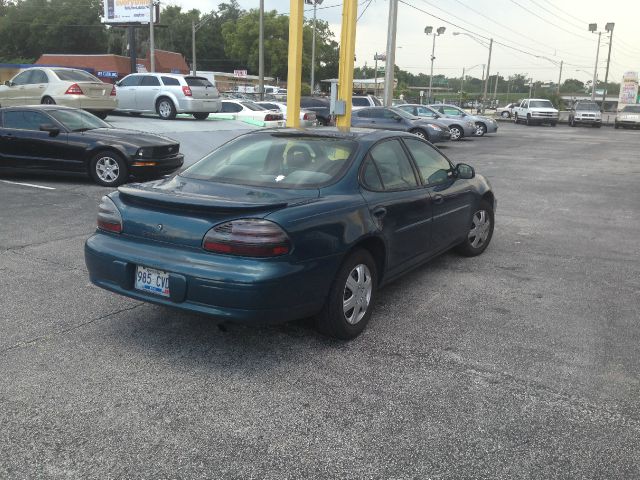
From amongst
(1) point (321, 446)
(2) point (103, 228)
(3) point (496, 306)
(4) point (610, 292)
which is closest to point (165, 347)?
(2) point (103, 228)

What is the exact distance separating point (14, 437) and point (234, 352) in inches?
56.2

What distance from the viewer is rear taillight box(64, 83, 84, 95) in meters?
15.9

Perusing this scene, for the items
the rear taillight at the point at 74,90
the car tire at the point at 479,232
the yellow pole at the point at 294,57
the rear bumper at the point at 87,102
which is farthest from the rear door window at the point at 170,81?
the car tire at the point at 479,232

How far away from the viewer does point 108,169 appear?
1033 centimetres

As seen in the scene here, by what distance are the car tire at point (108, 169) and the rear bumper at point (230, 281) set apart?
22.1ft

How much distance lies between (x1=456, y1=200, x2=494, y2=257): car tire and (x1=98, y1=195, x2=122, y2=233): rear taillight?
3659 mm

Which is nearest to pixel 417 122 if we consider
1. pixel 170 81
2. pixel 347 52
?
pixel 347 52

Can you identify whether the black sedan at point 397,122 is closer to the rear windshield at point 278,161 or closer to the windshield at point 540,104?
the rear windshield at point 278,161

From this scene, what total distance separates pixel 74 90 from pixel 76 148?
6453mm

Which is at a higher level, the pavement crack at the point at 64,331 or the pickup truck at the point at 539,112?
the pickup truck at the point at 539,112

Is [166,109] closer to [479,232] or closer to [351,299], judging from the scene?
[479,232]

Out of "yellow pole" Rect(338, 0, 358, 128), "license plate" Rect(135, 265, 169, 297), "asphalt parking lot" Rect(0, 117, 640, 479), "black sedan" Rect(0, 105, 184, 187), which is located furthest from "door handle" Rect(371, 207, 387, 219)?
"yellow pole" Rect(338, 0, 358, 128)

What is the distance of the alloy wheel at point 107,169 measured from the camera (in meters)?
10.3

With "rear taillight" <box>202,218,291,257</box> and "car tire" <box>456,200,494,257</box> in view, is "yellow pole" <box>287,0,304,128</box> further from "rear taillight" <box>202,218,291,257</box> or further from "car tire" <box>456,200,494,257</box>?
"rear taillight" <box>202,218,291,257</box>
